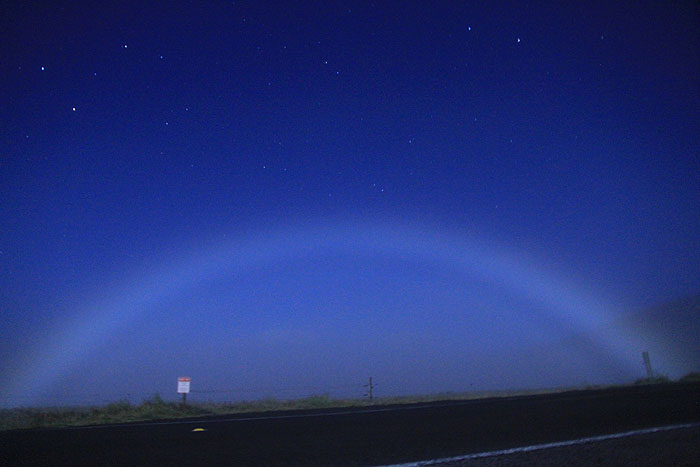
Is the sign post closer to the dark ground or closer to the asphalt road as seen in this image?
the asphalt road

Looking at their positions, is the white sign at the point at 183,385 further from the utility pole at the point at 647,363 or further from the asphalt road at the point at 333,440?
the utility pole at the point at 647,363

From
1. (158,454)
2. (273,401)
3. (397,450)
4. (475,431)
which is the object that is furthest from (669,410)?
(273,401)

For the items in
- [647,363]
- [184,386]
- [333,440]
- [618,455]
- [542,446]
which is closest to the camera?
[618,455]

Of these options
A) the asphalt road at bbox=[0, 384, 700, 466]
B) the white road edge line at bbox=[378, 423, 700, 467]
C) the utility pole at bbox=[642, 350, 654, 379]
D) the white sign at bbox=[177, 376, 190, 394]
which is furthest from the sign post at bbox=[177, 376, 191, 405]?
the utility pole at bbox=[642, 350, 654, 379]

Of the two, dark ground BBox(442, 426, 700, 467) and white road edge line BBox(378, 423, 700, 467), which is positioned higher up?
white road edge line BBox(378, 423, 700, 467)

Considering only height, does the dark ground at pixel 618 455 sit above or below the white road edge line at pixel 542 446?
below

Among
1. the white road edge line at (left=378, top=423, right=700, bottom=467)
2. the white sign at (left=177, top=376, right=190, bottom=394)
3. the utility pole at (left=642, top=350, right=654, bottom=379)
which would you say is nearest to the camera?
the white road edge line at (left=378, top=423, right=700, bottom=467)

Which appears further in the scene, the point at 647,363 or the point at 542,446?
the point at 647,363

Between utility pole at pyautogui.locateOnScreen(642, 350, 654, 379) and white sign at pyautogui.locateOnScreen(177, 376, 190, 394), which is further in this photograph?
utility pole at pyautogui.locateOnScreen(642, 350, 654, 379)

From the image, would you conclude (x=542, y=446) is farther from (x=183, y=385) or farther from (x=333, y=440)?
(x=183, y=385)

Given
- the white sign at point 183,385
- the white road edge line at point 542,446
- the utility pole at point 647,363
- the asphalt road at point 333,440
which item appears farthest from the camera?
the utility pole at point 647,363

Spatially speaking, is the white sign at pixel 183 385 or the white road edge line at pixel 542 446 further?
the white sign at pixel 183 385

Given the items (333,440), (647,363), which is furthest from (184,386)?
(647,363)

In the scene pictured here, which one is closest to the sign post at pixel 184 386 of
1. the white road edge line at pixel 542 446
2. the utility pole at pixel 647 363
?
the white road edge line at pixel 542 446
